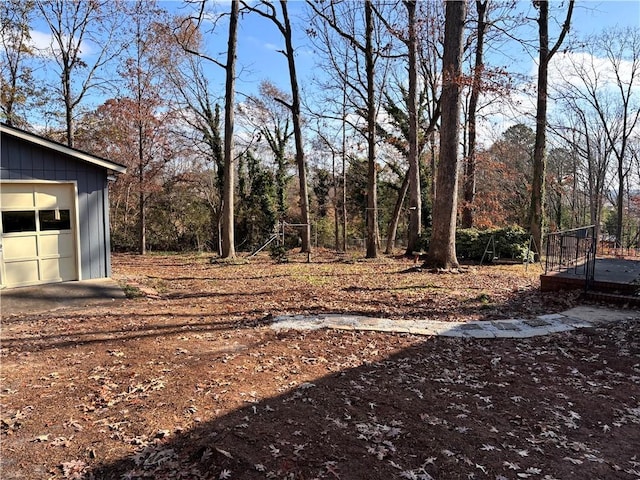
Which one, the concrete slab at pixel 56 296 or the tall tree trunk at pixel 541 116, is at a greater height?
the tall tree trunk at pixel 541 116

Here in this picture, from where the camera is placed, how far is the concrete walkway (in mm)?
5445

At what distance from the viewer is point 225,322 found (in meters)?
5.78

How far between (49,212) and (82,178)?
0.87m

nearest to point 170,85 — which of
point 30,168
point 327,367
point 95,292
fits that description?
point 30,168

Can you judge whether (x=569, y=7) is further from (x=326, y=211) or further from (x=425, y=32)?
(x=326, y=211)

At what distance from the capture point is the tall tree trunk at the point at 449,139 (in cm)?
909

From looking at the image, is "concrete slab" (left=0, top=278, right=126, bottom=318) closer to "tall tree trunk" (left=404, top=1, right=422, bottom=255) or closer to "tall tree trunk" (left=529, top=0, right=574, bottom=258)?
"tall tree trunk" (left=404, top=1, right=422, bottom=255)

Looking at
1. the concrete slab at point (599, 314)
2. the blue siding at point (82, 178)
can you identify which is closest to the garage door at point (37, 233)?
A: the blue siding at point (82, 178)

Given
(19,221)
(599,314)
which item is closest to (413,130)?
(599,314)

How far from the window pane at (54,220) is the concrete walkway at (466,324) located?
495 cm

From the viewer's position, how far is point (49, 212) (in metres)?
7.73

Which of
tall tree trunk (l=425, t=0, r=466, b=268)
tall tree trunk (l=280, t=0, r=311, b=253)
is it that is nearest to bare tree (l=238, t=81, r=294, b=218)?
tall tree trunk (l=280, t=0, r=311, b=253)

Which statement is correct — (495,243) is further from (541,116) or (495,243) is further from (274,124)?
(274,124)

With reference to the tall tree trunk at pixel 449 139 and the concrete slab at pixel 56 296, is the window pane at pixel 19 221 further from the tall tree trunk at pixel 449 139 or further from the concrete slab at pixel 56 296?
the tall tree trunk at pixel 449 139
